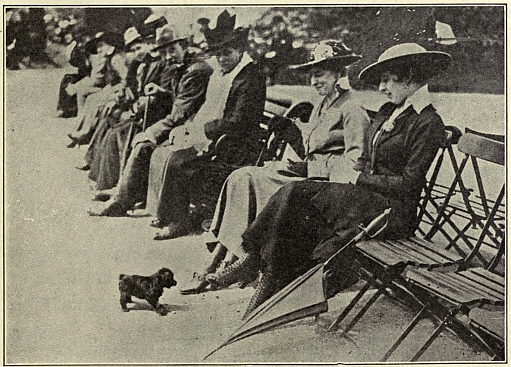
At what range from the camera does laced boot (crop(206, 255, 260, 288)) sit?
3.71 metres

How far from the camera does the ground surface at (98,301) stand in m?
3.66

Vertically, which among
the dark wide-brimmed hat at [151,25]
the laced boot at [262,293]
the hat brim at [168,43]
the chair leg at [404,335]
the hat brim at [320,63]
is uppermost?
the dark wide-brimmed hat at [151,25]

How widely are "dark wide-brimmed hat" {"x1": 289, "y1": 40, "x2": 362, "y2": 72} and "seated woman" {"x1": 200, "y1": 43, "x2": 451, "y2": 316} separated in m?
0.43

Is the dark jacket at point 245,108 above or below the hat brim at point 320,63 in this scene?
below

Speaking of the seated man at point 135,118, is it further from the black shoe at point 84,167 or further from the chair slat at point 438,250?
the chair slat at point 438,250

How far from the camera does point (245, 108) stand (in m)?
3.76

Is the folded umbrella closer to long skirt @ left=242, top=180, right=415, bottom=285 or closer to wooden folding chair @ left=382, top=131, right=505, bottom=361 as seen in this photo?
long skirt @ left=242, top=180, right=415, bottom=285

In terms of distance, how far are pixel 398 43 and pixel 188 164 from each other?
1381 millimetres

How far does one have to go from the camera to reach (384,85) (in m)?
3.76

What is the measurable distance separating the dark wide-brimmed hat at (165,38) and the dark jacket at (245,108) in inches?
17.1

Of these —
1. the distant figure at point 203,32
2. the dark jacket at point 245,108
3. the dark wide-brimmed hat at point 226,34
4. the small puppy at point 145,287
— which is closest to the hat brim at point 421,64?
the dark jacket at point 245,108

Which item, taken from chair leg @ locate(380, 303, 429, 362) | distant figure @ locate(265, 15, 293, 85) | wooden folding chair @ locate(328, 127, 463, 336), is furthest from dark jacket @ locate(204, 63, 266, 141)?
chair leg @ locate(380, 303, 429, 362)

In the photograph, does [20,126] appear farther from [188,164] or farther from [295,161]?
[295,161]

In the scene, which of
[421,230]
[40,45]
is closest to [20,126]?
[40,45]
